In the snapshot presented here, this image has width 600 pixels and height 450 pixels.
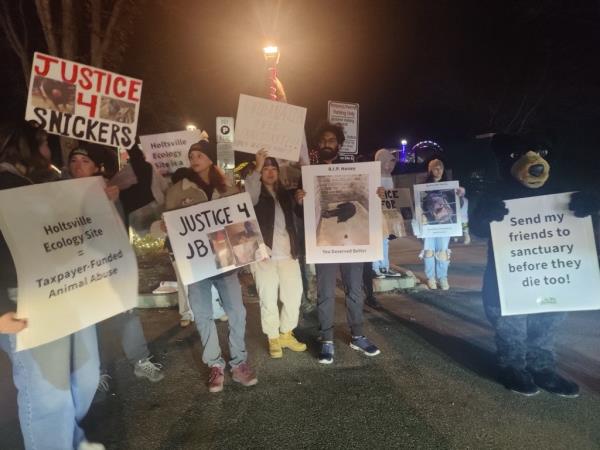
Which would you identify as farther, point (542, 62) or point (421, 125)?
point (421, 125)

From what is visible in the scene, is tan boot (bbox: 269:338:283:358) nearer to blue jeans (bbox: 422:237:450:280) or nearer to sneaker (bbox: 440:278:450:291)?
blue jeans (bbox: 422:237:450:280)

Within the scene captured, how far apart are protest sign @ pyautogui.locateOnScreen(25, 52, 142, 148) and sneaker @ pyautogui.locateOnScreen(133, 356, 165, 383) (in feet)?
6.29

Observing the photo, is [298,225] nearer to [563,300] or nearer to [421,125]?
[563,300]

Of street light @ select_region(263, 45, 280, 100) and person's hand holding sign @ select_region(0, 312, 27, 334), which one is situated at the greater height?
street light @ select_region(263, 45, 280, 100)

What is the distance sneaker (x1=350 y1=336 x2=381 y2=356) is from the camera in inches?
161

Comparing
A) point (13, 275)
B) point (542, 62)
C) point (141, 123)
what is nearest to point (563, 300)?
point (13, 275)

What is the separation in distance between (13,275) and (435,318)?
14.2ft

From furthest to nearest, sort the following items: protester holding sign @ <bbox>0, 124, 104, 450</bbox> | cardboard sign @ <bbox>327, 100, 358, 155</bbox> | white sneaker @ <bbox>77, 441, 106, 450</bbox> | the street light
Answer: the street light, cardboard sign @ <bbox>327, 100, 358, 155</bbox>, white sneaker @ <bbox>77, 441, 106, 450</bbox>, protester holding sign @ <bbox>0, 124, 104, 450</bbox>

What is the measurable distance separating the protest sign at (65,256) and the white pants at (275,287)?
145 centimetres

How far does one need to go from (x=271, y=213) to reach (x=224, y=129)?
6.61 metres

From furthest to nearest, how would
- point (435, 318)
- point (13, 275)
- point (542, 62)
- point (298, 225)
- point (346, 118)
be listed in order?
1. point (542, 62)
2. point (346, 118)
3. point (435, 318)
4. point (298, 225)
5. point (13, 275)

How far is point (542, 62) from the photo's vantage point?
17031mm

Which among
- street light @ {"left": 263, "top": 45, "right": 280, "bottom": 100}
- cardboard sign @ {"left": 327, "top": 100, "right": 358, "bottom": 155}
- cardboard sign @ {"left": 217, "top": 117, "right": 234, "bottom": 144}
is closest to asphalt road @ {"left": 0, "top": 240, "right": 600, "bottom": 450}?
cardboard sign @ {"left": 327, "top": 100, "right": 358, "bottom": 155}

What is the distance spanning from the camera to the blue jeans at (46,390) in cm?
231
